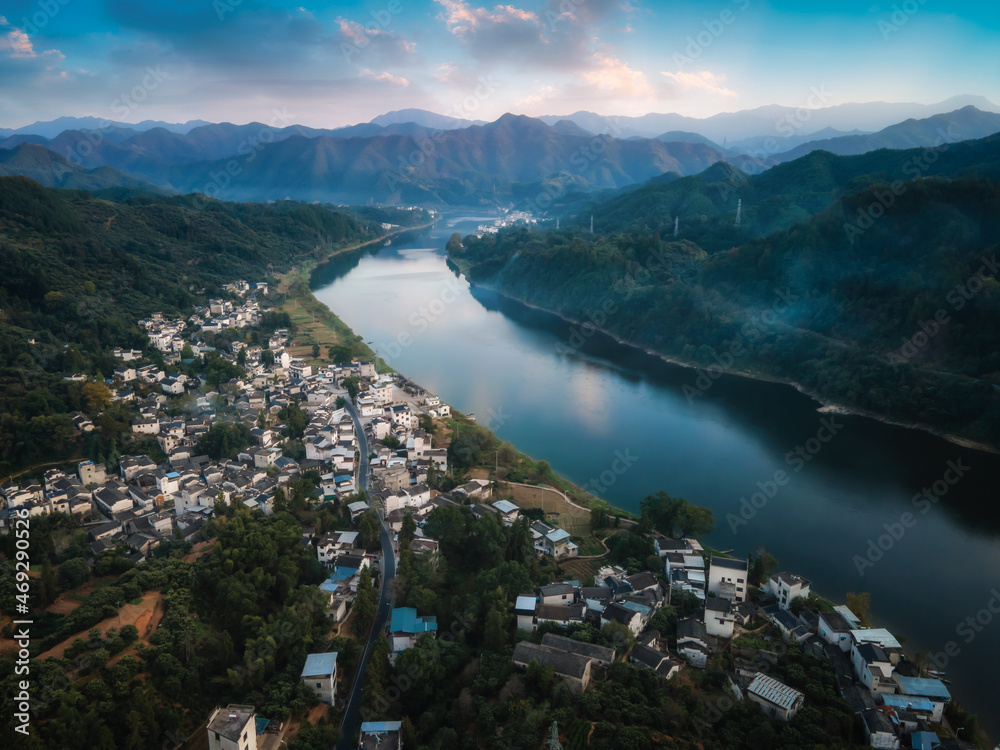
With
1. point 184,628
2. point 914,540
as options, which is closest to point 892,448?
point 914,540

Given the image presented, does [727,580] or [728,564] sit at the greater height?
[728,564]

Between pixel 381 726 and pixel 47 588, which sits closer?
pixel 381 726

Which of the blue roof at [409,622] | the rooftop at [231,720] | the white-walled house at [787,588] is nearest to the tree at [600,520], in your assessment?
the white-walled house at [787,588]

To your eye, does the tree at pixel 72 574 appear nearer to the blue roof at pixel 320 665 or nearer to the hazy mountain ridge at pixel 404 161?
the blue roof at pixel 320 665

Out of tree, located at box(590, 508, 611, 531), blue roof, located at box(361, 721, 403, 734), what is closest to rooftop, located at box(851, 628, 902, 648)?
tree, located at box(590, 508, 611, 531)

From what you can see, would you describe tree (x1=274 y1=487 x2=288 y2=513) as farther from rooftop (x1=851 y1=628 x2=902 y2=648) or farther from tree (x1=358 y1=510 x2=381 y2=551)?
rooftop (x1=851 y1=628 x2=902 y2=648)

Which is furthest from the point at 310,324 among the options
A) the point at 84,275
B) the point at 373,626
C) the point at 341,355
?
the point at 373,626

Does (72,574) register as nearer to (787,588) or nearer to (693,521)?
(693,521)
